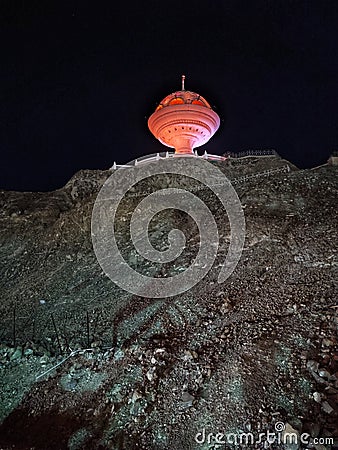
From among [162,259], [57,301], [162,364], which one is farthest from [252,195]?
[162,364]

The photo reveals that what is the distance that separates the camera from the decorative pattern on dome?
3597 cm

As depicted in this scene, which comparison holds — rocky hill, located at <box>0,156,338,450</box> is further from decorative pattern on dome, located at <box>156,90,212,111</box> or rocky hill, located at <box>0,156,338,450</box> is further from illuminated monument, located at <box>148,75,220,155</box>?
decorative pattern on dome, located at <box>156,90,212,111</box>

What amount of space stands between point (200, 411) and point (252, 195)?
45.1ft

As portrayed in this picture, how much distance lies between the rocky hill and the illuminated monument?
20797mm

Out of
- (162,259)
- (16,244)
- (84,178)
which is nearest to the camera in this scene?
(162,259)

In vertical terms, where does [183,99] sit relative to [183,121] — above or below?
above

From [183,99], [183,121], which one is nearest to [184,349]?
[183,121]

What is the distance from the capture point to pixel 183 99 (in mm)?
36125

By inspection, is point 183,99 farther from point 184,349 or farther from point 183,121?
point 184,349

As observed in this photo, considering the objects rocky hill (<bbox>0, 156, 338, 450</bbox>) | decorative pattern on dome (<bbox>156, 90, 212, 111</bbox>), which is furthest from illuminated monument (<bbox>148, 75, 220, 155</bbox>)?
rocky hill (<bbox>0, 156, 338, 450</bbox>)

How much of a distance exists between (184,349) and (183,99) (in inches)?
1276

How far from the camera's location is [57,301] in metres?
13.3

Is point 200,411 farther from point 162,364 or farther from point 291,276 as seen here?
point 291,276

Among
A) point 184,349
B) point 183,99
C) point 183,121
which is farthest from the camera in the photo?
point 183,99
